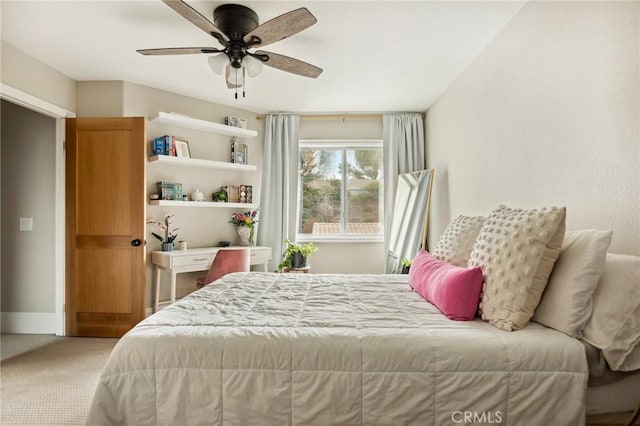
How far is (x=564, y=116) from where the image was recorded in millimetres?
1714

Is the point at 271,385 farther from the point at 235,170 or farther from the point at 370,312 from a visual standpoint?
the point at 235,170

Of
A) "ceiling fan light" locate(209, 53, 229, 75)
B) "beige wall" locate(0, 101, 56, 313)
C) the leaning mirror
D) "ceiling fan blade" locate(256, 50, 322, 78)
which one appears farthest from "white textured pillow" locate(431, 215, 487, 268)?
"beige wall" locate(0, 101, 56, 313)

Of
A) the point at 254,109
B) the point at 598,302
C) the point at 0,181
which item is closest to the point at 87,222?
the point at 0,181

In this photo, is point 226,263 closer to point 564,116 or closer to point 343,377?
point 343,377

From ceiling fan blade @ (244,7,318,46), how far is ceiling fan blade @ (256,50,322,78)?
0.16 meters

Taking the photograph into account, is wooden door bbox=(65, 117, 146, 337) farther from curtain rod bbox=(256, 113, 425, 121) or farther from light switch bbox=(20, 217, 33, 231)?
curtain rod bbox=(256, 113, 425, 121)

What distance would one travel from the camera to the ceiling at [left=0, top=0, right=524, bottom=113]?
215 centimetres

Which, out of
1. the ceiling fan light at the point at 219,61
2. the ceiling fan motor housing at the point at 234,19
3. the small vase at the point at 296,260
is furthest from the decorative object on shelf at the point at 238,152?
the ceiling fan motor housing at the point at 234,19

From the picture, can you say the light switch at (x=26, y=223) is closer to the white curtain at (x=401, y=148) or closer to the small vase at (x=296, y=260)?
the small vase at (x=296, y=260)

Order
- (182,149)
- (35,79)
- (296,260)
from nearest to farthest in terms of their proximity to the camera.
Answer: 1. (35,79)
2. (182,149)
3. (296,260)

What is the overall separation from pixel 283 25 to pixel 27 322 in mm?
3767

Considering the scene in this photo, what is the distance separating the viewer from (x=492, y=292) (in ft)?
4.55

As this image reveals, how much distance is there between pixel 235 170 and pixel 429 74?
2547 millimetres

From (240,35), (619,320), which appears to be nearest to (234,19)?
Answer: (240,35)
